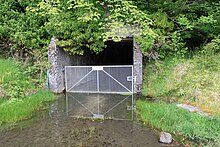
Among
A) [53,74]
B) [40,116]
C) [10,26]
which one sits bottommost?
[40,116]

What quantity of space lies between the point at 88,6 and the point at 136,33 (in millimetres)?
2439

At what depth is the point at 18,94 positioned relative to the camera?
943 cm

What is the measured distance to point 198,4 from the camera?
474 inches

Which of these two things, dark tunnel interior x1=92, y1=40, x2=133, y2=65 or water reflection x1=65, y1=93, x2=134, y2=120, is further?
dark tunnel interior x1=92, y1=40, x2=133, y2=65

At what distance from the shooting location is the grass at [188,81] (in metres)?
8.35

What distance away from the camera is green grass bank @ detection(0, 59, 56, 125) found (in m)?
7.92

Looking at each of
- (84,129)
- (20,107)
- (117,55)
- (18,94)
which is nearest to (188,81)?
(84,129)

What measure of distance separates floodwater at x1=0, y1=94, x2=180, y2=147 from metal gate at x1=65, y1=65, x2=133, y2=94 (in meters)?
1.77

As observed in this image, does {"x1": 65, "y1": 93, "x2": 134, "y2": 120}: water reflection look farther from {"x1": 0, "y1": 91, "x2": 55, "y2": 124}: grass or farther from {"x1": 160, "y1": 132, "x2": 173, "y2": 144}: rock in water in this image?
{"x1": 160, "y1": 132, "x2": 173, "y2": 144}: rock in water

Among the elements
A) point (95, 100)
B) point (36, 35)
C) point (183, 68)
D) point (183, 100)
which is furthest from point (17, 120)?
point (183, 68)

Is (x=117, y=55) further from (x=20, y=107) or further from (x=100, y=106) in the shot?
(x=20, y=107)

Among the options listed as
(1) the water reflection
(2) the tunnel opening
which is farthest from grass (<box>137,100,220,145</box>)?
(2) the tunnel opening

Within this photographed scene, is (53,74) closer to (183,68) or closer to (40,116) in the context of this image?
(40,116)

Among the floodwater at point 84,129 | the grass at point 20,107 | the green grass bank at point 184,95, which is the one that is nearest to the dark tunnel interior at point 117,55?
the green grass bank at point 184,95
